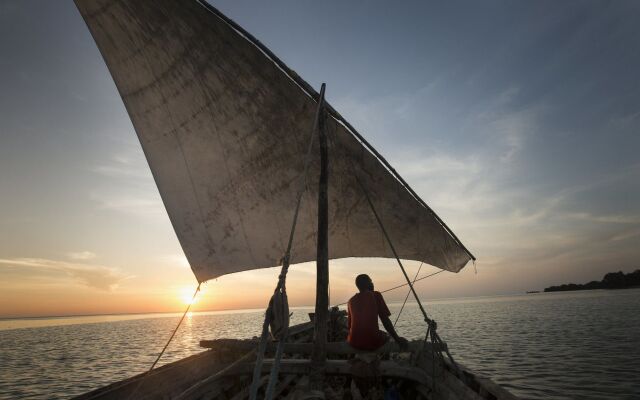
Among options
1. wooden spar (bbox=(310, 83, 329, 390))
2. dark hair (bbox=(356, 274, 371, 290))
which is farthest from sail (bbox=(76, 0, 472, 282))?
dark hair (bbox=(356, 274, 371, 290))

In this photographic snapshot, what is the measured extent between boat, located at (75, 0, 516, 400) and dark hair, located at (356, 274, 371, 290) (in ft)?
2.97

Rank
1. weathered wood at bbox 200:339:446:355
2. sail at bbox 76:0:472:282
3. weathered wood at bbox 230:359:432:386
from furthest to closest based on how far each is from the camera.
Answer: sail at bbox 76:0:472:282 → weathered wood at bbox 200:339:446:355 → weathered wood at bbox 230:359:432:386

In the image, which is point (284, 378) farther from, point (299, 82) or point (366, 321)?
point (299, 82)

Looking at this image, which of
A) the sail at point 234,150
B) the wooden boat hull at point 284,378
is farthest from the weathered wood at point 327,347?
the sail at point 234,150

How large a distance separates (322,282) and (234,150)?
3.94m

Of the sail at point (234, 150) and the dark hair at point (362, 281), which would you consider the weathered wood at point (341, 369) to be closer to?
the dark hair at point (362, 281)

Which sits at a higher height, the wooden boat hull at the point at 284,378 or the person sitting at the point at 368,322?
the person sitting at the point at 368,322

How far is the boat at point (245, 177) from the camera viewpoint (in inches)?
241

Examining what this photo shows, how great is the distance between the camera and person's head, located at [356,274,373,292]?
5.32 meters

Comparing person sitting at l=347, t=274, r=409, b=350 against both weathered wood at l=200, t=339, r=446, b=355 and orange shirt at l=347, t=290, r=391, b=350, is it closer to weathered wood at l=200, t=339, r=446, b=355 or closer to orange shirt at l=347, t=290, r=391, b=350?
orange shirt at l=347, t=290, r=391, b=350

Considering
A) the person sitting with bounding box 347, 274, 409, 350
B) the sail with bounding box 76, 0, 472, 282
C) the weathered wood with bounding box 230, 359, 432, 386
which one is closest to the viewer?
the weathered wood with bounding box 230, 359, 432, 386

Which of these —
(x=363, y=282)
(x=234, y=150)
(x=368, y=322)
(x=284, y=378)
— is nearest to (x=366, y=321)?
(x=368, y=322)

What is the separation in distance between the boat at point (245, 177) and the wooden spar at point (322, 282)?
2 cm

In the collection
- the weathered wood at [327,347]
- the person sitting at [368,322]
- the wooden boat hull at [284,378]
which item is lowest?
the wooden boat hull at [284,378]
